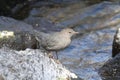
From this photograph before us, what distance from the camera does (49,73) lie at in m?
5.34

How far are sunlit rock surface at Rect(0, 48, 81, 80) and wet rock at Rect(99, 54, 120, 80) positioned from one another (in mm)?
1411

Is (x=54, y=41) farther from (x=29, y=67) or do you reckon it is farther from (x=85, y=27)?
(x=85, y=27)

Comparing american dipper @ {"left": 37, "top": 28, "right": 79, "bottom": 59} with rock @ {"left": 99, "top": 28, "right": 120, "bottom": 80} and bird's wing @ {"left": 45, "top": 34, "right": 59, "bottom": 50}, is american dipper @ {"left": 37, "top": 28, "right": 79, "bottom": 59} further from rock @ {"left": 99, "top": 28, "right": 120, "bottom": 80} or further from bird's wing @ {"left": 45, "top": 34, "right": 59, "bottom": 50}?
rock @ {"left": 99, "top": 28, "right": 120, "bottom": 80}

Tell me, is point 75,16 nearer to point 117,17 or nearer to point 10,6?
point 117,17

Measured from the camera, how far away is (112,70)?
6.93 m

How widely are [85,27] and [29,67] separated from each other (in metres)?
5.54

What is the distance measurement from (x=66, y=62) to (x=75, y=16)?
3281mm

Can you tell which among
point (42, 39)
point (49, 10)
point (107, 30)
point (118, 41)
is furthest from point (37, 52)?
point (49, 10)

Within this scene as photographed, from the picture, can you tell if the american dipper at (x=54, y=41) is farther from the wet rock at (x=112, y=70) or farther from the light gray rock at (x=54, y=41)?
the wet rock at (x=112, y=70)

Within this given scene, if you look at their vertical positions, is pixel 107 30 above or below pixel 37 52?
below

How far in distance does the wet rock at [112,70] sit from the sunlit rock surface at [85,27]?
0.15 m

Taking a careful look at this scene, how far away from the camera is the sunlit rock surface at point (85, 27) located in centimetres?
817

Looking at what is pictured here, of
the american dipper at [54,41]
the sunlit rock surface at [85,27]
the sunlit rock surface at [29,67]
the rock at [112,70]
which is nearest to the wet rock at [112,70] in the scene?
the rock at [112,70]

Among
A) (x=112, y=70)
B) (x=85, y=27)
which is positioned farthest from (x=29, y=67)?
(x=85, y=27)
